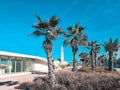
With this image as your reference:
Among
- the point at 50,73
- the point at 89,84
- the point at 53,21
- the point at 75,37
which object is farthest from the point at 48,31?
the point at 75,37

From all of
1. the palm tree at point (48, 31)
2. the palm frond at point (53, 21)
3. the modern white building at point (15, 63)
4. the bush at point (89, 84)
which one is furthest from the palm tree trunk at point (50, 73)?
the modern white building at point (15, 63)

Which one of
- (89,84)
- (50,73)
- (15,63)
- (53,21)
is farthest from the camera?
(15,63)

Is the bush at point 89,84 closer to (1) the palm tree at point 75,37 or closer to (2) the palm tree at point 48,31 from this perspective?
(2) the palm tree at point 48,31

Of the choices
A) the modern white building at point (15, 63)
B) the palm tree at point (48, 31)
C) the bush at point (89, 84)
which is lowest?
the bush at point (89, 84)

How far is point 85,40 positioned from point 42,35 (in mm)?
21143

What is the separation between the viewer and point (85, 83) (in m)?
20.7

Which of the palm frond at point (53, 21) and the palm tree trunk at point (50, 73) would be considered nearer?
the palm tree trunk at point (50, 73)

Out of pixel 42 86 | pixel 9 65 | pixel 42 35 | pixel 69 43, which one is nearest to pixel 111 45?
pixel 69 43

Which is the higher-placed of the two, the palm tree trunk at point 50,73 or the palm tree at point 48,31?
the palm tree at point 48,31

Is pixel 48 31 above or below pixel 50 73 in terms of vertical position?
above

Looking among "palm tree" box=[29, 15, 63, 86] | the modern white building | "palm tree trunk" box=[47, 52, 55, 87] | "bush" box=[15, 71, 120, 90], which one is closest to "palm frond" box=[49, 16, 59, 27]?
"palm tree" box=[29, 15, 63, 86]

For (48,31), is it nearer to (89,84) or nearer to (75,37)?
(89,84)

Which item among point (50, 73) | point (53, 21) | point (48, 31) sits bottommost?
point (50, 73)

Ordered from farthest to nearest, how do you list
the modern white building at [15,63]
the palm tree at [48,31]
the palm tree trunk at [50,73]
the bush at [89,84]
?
the modern white building at [15,63]
the palm tree at [48,31]
the palm tree trunk at [50,73]
the bush at [89,84]
